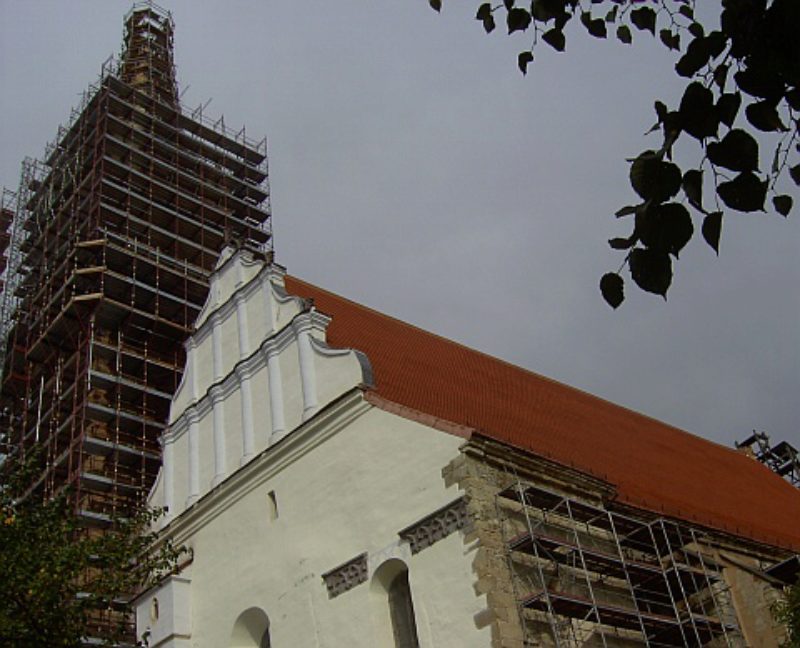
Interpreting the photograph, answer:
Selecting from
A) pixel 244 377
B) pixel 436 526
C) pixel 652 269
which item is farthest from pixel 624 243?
pixel 244 377

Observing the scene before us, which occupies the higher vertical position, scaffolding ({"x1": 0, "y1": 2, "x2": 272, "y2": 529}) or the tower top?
the tower top

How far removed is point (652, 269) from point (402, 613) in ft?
33.5

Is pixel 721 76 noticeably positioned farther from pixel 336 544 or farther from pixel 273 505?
pixel 273 505

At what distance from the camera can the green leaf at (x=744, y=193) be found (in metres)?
3.72

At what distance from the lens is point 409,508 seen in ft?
43.4

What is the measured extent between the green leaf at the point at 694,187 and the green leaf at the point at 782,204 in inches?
16.1

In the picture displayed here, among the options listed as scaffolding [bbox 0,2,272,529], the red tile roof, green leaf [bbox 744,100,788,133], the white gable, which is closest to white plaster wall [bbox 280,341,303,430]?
the white gable

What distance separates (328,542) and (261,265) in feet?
20.6

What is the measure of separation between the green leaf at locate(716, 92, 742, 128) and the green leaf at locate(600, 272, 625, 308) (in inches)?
27.1

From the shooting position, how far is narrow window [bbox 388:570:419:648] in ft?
42.5

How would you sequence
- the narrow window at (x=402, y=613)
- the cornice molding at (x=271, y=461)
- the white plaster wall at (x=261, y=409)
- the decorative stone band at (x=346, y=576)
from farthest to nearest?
the white plaster wall at (x=261, y=409), the cornice molding at (x=271, y=461), the decorative stone band at (x=346, y=576), the narrow window at (x=402, y=613)

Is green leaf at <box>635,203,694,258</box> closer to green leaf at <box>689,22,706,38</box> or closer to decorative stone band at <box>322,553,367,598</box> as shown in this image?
green leaf at <box>689,22,706,38</box>

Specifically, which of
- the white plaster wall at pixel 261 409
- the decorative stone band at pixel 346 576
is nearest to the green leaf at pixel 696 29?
the decorative stone band at pixel 346 576

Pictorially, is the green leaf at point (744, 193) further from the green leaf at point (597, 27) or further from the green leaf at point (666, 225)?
the green leaf at point (597, 27)
